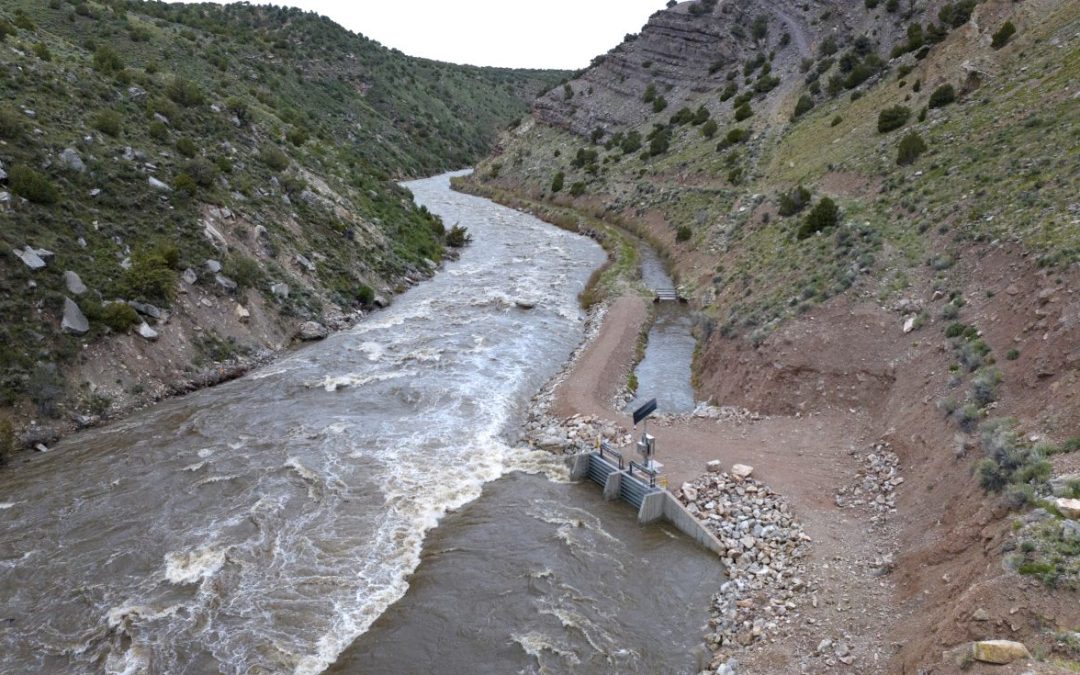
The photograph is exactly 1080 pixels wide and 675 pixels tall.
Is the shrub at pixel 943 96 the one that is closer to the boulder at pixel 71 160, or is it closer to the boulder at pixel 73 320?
the boulder at pixel 73 320

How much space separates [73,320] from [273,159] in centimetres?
2297

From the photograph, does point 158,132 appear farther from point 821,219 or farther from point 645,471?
point 821,219

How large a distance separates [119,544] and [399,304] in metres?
25.1

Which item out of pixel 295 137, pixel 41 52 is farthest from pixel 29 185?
pixel 295 137

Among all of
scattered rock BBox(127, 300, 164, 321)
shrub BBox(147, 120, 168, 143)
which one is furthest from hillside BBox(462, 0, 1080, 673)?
shrub BBox(147, 120, 168, 143)

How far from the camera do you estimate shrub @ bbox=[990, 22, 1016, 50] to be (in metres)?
37.0

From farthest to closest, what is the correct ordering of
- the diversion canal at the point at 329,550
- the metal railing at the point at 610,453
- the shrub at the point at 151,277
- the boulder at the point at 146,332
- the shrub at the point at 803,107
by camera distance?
the shrub at the point at 803,107 < the shrub at the point at 151,277 < the boulder at the point at 146,332 < the metal railing at the point at 610,453 < the diversion canal at the point at 329,550

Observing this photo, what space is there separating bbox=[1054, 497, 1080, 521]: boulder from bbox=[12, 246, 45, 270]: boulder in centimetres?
3131

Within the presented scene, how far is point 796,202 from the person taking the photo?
125 ft

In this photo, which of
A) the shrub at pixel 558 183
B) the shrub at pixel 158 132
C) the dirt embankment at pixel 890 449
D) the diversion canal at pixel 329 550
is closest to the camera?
the dirt embankment at pixel 890 449

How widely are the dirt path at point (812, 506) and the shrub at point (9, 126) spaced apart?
25797 millimetres

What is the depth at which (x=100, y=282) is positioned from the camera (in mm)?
26250

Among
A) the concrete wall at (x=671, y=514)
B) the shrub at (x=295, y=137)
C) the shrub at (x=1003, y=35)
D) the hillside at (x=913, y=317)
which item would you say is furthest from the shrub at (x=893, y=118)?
the shrub at (x=295, y=137)

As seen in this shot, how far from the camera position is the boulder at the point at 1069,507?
457 inches
